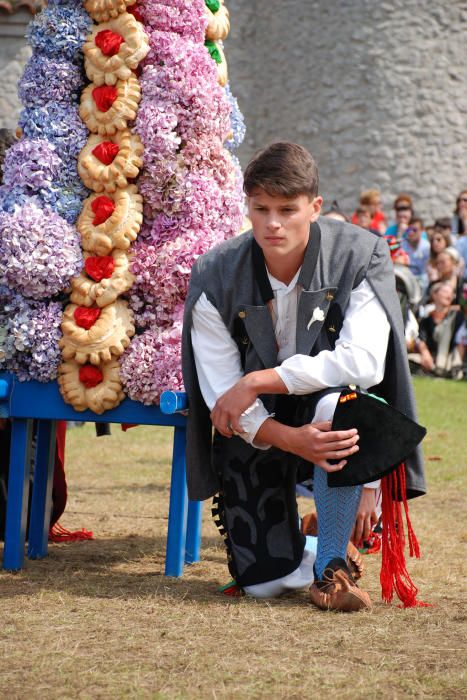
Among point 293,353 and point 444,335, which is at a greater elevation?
point 444,335

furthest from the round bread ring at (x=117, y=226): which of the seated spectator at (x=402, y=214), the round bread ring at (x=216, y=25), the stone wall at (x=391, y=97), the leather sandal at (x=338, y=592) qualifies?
the stone wall at (x=391, y=97)

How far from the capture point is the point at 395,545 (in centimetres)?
367

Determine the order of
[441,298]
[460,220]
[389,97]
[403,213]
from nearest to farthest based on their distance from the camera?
[441,298] → [460,220] → [403,213] → [389,97]

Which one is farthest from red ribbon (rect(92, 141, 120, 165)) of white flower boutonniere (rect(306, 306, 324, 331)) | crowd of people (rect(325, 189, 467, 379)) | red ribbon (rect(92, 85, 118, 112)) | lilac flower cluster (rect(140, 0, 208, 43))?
crowd of people (rect(325, 189, 467, 379))

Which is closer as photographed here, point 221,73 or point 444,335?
point 221,73

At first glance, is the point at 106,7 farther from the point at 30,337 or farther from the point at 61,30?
the point at 30,337

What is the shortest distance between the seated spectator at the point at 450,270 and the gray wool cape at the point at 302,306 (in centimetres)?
900

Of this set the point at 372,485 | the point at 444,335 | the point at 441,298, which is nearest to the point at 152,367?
the point at 372,485

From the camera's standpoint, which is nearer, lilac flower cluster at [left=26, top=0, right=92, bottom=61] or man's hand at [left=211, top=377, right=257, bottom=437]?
man's hand at [left=211, top=377, right=257, bottom=437]

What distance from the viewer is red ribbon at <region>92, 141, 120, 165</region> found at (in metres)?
4.07

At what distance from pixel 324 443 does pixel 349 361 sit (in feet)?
0.88

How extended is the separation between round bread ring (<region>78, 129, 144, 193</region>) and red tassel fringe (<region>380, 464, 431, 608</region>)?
53.2 inches

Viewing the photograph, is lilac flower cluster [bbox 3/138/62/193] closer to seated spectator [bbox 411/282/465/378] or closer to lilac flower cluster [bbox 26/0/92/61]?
lilac flower cluster [bbox 26/0/92/61]

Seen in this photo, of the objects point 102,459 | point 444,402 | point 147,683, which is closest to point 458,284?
point 444,402
